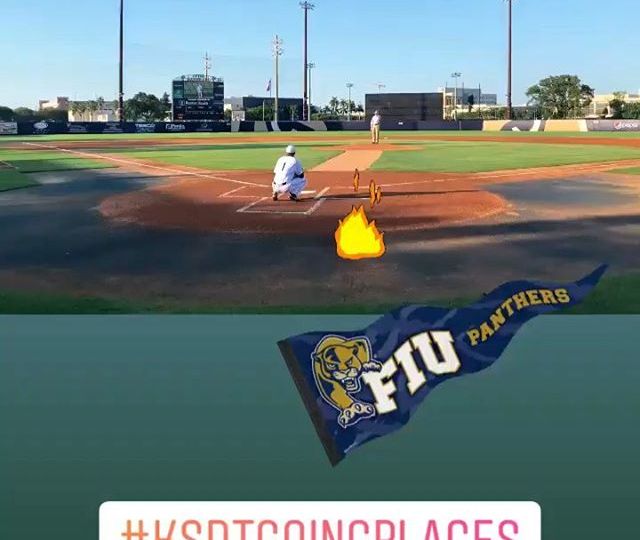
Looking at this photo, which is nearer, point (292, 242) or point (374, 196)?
point (292, 242)

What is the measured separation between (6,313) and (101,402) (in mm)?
2563

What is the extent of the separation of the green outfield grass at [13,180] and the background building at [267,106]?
2105 cm

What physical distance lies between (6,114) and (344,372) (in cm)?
4565

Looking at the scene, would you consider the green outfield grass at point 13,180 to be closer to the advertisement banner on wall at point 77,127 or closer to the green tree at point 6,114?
the green tree at point 6,114

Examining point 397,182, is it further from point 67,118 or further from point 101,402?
point 67,118

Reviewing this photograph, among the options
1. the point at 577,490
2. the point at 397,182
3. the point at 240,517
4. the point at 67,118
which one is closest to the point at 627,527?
the point at 577,490

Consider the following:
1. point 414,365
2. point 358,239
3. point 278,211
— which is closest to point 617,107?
point 278,211

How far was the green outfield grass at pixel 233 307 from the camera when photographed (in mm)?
6574

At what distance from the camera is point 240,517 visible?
319 cm

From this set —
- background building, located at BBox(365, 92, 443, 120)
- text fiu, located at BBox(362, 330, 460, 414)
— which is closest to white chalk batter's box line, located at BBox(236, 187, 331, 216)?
text fiu, located at BBox(362, 330, 460, 414)

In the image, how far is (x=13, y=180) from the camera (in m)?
14.8

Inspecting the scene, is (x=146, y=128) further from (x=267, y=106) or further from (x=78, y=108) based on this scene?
(x=267, y=106)

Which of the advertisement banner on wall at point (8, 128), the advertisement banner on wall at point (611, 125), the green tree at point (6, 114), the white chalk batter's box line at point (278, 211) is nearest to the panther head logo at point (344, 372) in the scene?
the white chalk batter's box line at point (278, 211)

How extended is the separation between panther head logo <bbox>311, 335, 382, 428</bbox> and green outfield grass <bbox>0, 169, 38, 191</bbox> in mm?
10518
